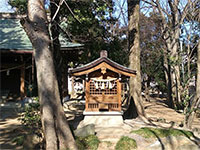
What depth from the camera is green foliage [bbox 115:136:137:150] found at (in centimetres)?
529

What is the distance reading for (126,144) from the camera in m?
5.36

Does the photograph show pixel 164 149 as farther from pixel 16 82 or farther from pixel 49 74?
pixel 16 82

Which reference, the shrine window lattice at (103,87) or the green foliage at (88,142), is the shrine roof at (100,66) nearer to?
the shrine window lattice at (103,87)

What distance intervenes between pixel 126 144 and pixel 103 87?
255 centimetres

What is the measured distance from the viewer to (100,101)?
745cm

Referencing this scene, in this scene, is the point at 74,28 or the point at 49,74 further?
the point at 74,28

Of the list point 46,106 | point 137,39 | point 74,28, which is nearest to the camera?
point 46,106

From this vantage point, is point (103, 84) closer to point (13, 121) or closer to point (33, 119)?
point (33, 119)

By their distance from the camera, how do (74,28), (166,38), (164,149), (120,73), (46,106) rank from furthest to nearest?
1. (166,38)
2. (74,28)
3. (120,73)
4. (164,149)
5. (46,106)

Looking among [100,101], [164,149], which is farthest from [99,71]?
[164,149]

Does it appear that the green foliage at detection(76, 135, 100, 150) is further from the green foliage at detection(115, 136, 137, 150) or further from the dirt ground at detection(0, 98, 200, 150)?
the dirt ground at detection(0, 98, 200, 150)

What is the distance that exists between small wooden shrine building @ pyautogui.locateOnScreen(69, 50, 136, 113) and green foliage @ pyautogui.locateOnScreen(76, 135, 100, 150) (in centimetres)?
181

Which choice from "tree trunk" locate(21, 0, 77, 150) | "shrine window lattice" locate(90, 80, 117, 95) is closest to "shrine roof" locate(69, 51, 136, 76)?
"shrine window lattice" locate(90, 80, 117, 95)

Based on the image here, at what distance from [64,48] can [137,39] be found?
4.54 meters
